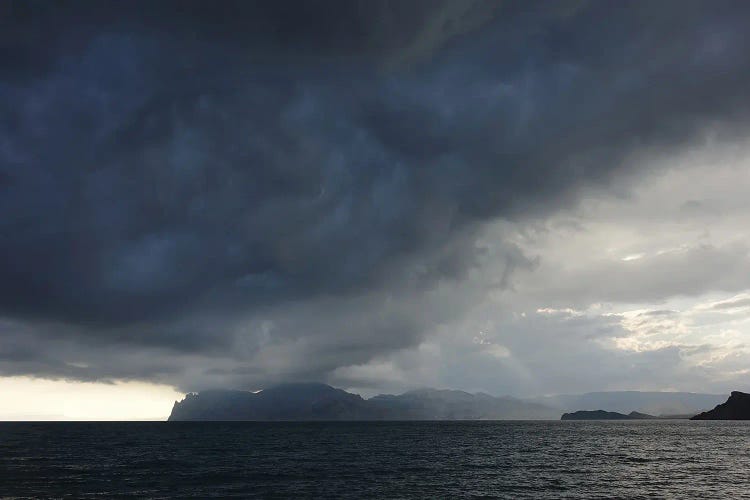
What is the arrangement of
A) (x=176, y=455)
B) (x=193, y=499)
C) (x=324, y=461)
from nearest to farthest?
(x=193, y=499), (x=324, y=461), (x=176, y=455)

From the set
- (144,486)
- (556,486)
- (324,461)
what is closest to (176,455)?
(324,461)

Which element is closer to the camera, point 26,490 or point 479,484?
point 26,490

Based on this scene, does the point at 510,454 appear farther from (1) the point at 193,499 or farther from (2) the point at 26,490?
(2) the point at 26,490

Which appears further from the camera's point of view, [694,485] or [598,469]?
[598,469]

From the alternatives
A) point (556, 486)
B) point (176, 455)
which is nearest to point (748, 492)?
point (556, 486)

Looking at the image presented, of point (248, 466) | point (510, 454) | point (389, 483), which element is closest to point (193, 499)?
point (389, 483)

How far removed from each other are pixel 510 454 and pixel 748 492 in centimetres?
5863

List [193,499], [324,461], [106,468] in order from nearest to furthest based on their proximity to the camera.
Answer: [193,499] → [106,468] → [324,461]

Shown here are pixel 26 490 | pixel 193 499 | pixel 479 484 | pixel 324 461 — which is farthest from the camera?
pixel 324 461

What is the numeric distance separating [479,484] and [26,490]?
191 ft

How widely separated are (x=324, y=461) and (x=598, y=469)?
50481 millimetres

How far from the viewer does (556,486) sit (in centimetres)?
6956

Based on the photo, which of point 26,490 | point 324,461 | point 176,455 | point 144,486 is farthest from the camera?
point 176,455

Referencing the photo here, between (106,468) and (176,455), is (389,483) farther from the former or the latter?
(176,455)
